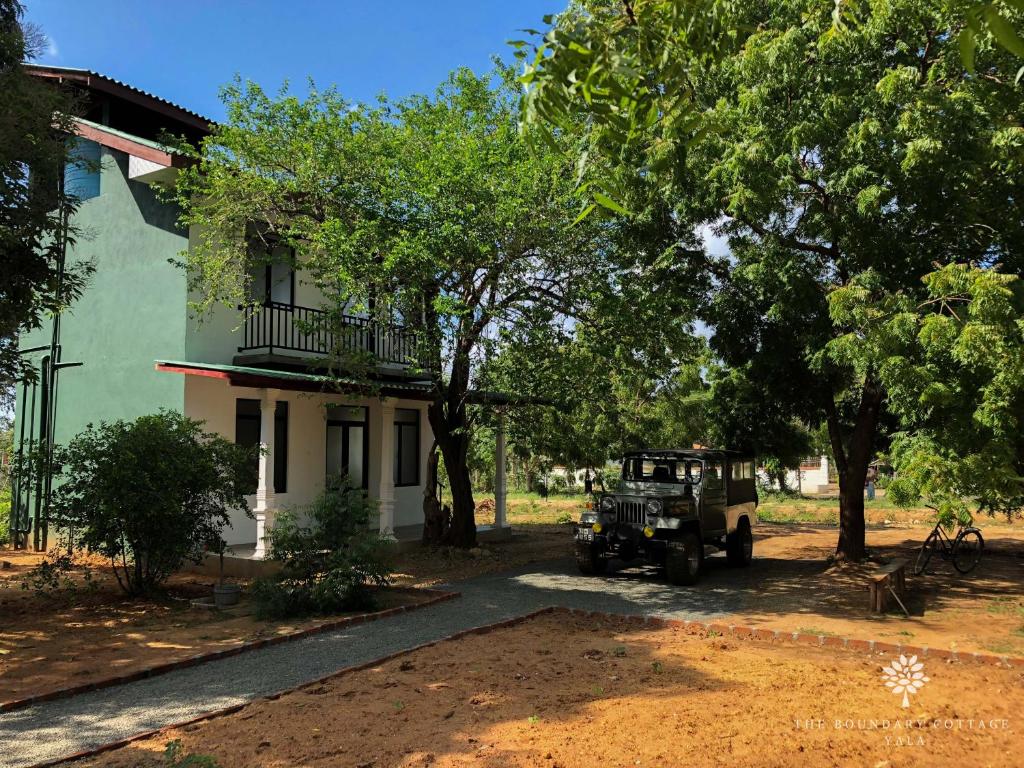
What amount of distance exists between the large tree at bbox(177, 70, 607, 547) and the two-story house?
3.85ft

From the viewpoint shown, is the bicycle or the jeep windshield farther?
the bicycle

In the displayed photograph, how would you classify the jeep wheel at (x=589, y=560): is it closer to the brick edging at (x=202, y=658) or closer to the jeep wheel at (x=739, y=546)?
the jeep wheel at (x=739, y=546)

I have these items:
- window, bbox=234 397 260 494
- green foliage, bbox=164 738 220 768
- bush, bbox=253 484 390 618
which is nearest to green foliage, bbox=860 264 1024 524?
bush, bbox=253 484 390 618

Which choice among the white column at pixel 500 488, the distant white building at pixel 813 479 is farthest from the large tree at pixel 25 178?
the distant white building at pixel 813 479

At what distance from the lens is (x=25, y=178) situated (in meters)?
9.02

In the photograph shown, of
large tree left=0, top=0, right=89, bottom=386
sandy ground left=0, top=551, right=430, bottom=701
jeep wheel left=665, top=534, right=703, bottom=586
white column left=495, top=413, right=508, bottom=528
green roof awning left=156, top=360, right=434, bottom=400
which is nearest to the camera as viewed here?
sandy ground left=0, top=551, right=430, bottom=701

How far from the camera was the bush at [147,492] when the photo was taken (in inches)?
381

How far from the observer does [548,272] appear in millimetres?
13047

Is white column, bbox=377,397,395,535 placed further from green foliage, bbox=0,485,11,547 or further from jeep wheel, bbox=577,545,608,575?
green foliage, bbox=0,485,11,547

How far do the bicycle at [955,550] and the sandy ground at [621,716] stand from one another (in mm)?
6983

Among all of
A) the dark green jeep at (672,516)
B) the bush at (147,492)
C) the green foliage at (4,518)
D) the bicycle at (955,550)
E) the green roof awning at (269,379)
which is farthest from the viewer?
the green foliage at (4,518)

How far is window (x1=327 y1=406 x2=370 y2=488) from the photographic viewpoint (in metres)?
17.2

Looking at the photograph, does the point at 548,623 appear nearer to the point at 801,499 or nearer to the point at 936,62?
the point at 936,62

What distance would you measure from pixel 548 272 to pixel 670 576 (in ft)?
18.5
